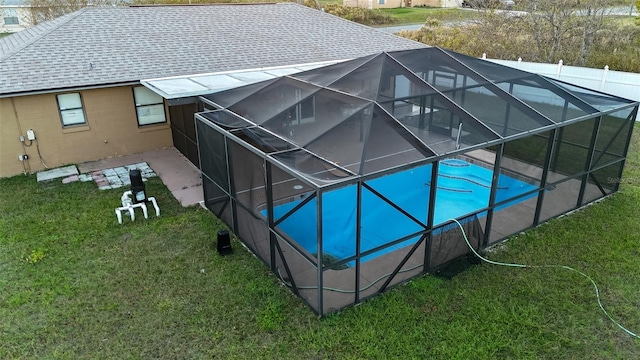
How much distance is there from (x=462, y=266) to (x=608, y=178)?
16.2ft

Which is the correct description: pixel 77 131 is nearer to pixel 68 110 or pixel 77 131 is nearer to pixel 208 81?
pixel 68 110

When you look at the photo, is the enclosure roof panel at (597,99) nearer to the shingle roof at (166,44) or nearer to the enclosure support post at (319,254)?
the enclosure support post at (319,254)

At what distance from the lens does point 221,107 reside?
927 cm

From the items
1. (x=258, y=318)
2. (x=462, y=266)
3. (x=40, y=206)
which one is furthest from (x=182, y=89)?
(x=462, y=266)

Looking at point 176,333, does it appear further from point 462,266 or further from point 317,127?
point 462,266

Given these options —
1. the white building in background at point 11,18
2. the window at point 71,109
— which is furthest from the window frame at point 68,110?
the white building in background at point 11,18

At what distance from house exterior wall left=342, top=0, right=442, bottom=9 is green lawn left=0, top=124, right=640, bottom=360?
42713 mm

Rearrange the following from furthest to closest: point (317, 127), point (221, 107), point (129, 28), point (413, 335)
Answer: point (129, 28), point (221, 107), point (317, 127), point (413, 335)

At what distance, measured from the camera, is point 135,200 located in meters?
9.75

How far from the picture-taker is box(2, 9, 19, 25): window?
129 feet

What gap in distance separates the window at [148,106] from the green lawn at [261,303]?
4.73 metres

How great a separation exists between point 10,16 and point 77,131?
3768 centimetres

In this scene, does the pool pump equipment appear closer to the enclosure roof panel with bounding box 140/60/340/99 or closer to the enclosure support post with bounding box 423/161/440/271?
the enclosure roof panel with bounding box 140/60/340/99

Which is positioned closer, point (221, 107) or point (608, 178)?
point (221, 107)
